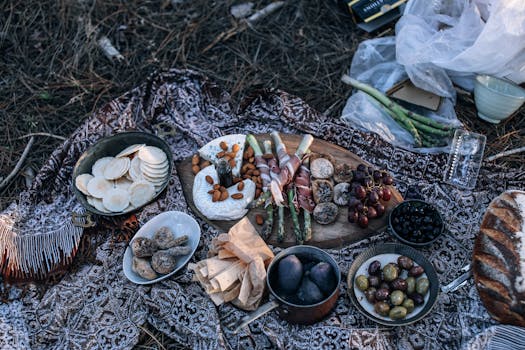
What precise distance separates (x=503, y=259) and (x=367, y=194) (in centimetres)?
92

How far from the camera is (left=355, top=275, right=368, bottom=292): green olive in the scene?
3100 mm

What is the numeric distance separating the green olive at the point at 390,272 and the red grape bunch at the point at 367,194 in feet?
1.20

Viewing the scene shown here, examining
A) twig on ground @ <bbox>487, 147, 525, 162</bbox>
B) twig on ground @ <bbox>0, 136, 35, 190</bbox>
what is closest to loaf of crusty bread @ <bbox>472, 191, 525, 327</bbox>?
twig on ground @ <bbox>487, 147, 525, 162</bbox>

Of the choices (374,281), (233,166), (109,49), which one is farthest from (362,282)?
(109,49)

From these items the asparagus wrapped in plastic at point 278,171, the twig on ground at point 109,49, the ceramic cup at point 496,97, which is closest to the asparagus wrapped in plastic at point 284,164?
the asparagus wrapped in plastic at point 278,171

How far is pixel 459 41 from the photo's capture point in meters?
4.14

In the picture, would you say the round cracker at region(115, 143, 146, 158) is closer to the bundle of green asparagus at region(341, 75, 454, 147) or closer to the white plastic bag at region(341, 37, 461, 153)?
the white plastic bag at region(341, 37, 461, 153)

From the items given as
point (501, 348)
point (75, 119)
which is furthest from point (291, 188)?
point (75, 119)

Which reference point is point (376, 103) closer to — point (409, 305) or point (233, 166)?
point (233, 166)

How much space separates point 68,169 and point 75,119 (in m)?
0.77

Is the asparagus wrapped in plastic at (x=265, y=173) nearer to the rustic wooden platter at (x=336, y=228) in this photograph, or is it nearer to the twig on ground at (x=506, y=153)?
the rustic wooden platter at (x=336, y=228)

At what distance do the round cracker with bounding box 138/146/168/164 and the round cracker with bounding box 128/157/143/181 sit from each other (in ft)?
0.22

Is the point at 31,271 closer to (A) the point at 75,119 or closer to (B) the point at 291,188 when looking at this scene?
(A) the point at 75,119

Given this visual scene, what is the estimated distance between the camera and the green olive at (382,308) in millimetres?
2996
